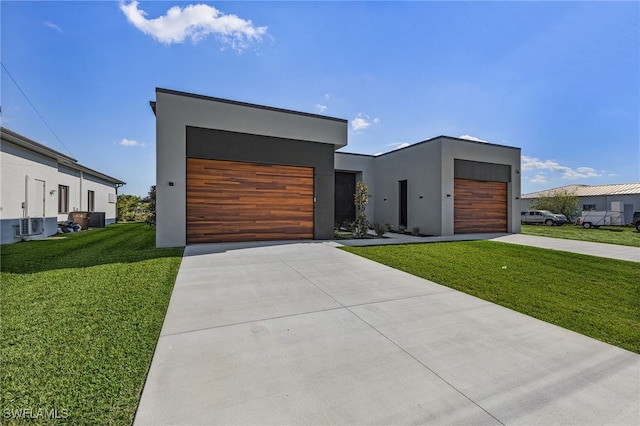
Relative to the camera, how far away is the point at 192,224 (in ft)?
27.7

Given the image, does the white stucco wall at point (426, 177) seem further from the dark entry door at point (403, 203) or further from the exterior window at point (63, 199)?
the exterior window at point (63, 199)

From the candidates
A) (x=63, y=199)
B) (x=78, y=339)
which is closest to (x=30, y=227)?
(x=63, y=199)

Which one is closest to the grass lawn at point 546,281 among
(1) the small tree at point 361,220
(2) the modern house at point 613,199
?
(1) the small tree at point 361,220

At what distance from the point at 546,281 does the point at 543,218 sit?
22.4m

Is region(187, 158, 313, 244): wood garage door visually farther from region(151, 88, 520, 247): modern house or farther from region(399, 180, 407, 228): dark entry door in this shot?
region(399, 180, 407, 228): dark entry door

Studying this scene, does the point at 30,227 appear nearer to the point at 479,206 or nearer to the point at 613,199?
the point at 479,206

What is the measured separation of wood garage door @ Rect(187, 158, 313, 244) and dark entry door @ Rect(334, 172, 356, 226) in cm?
575

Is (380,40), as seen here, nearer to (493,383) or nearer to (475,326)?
(475,326)

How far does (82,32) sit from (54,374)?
33.1 ft

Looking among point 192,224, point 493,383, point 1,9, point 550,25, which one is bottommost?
point 493,383

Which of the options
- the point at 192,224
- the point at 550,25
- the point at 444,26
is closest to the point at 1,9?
the point at 192,224

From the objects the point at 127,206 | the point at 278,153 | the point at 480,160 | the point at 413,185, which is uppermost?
the point at 480,160

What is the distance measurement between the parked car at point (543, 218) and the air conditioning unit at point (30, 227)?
28.6 m

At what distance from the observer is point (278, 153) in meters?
9.34
